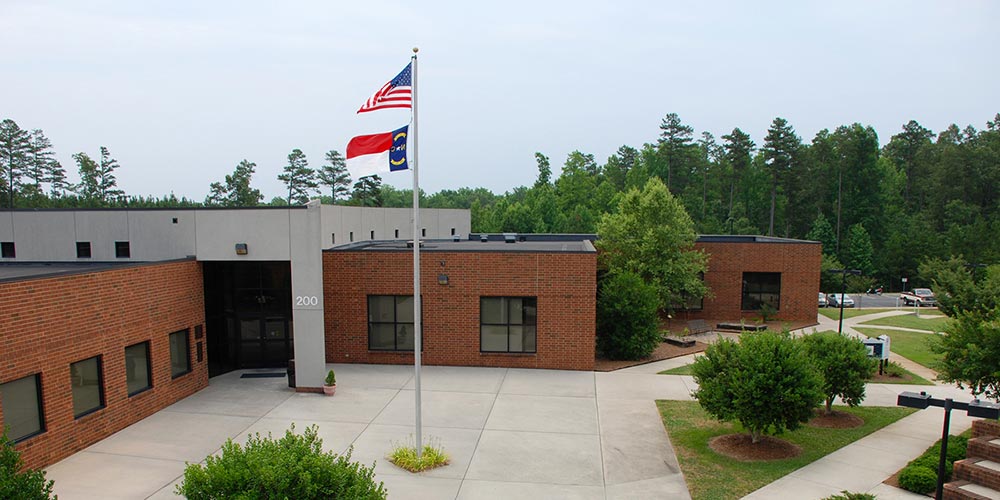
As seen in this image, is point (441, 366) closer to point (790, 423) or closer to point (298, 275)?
point (298, 275)

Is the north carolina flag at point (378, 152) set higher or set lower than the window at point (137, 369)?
higher

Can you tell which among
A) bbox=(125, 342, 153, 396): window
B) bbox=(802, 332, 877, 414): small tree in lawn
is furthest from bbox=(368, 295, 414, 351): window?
bbox=(802, 332, 877, 414): small tree in lawn

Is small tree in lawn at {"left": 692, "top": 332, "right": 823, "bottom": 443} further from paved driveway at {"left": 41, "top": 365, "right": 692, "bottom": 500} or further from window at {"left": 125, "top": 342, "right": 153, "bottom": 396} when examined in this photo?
window at {"left": 125, "top": 342, "right": 153, "bottom": 396}

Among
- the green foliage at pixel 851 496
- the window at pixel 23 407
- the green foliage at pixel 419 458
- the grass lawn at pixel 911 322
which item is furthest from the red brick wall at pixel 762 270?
the window at pixel 23 407

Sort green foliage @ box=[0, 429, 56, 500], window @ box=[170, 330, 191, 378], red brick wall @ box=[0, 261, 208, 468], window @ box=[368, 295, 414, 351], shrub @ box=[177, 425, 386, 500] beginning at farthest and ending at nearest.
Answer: window @ box=[368, 295, 414, 351], window @ box=[170, 330, 191, 378], red brick wall @ box=[0, 261, 208, 468], green foliage @ box=[0, 429, 56, 500], shrub @ box=[177, 425, 386, 500]

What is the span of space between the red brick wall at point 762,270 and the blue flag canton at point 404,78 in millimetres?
22140

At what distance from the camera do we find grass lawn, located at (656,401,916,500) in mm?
11117

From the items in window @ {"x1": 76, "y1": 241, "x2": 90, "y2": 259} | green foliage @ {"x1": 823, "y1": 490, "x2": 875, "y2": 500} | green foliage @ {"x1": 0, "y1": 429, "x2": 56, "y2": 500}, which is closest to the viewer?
green foliage @ {"x1": 0, "y1": 429, "x2": 56, "y2": 500}

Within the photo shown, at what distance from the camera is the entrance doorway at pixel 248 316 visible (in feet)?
60.3

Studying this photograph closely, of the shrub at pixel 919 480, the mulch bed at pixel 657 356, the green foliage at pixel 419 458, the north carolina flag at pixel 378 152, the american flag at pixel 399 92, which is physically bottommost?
the mulch bed at pixel 657 356

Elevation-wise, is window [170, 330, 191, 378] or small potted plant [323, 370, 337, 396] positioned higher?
window [170, 330, 191, 378]

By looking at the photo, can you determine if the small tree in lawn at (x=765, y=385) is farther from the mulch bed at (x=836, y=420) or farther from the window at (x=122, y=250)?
the window at (x=122, y=250)

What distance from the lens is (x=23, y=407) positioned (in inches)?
441

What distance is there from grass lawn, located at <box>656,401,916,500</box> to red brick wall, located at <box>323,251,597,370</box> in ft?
13.8
